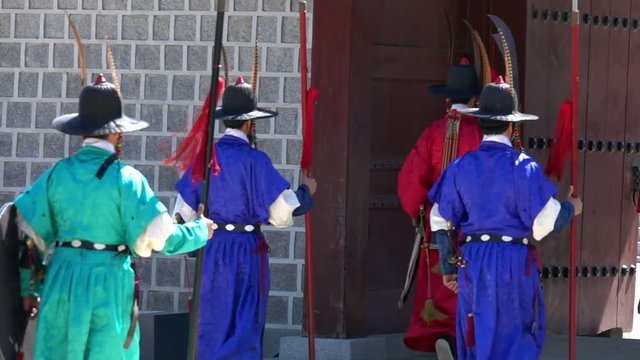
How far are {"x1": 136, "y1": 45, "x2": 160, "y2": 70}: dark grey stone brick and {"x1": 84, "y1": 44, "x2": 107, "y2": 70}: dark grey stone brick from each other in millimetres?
249

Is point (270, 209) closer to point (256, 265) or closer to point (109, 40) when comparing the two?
point (256, 265)

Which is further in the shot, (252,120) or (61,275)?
(252,120)

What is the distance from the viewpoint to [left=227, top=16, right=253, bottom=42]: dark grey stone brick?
10.1 meters

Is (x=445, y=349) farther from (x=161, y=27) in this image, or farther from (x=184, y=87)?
(x=161, y=27)

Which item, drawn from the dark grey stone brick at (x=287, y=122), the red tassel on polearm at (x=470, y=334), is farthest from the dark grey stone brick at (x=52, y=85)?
the red tassel on polearm at (x=470, y=334)

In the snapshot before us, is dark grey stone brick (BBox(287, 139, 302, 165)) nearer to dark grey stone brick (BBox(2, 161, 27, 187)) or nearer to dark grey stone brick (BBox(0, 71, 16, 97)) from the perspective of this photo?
dark grey stone brick (BBox(2, 161, 27, 187))

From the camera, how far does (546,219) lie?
7637 millimetres

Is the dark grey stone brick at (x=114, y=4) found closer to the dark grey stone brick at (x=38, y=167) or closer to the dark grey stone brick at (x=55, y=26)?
the dark grey stone brick at (x=55, y=26)

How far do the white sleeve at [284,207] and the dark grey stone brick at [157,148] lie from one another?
217cm

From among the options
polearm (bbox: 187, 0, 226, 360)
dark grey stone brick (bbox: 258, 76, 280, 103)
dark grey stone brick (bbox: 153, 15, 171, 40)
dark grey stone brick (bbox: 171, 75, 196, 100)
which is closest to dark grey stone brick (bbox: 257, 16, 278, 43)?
dark grey stone brick (bbox: 258, 76, 280, 103)

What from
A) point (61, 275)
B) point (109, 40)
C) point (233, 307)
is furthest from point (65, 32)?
point (61, 275)

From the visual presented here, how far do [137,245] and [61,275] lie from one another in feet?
1.22

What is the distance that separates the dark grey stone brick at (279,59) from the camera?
9977mm

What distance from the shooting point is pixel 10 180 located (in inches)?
417
